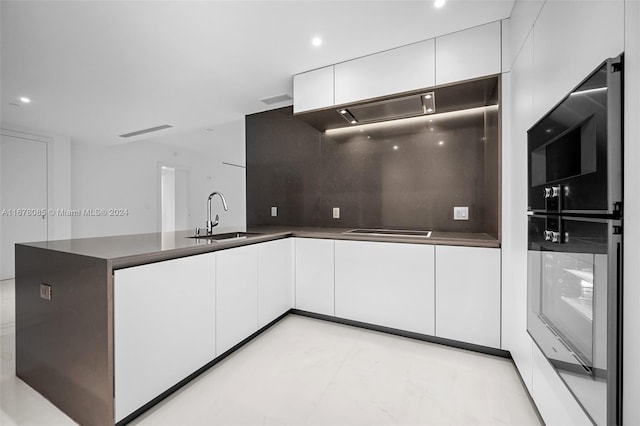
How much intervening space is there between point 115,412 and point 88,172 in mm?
5705

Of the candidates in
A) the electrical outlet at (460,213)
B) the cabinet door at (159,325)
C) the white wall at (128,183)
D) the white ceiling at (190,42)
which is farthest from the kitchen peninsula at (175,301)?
the white wall at (128,183)

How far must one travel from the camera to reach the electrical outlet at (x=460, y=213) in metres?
2.44

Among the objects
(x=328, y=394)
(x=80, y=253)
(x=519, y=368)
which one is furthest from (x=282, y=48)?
(x=519, y=368)

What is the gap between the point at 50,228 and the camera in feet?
15.7

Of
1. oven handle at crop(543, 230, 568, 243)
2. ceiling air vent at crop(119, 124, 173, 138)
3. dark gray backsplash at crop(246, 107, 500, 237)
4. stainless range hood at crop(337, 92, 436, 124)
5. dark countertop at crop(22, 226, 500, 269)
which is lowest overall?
dark countertop at crop(22, 226, 500, 269)

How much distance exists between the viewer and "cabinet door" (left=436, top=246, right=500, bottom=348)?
190cm

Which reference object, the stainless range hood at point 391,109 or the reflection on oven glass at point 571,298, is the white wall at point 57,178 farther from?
the reflection on oven glass at point 571,298

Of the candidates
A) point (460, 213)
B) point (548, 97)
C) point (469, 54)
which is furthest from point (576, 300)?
point (469, 54)

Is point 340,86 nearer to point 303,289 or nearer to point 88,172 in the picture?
point 303,289

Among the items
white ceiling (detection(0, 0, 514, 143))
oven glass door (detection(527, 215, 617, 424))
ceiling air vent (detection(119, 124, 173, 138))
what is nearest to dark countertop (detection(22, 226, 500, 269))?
oven glass door (detection(527, 215, 617, 424))

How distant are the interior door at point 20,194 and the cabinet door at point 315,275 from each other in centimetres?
486

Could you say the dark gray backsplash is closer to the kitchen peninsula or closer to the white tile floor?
the kitchen peninsula

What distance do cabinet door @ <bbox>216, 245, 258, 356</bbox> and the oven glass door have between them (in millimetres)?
1727

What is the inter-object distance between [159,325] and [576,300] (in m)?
1.78
